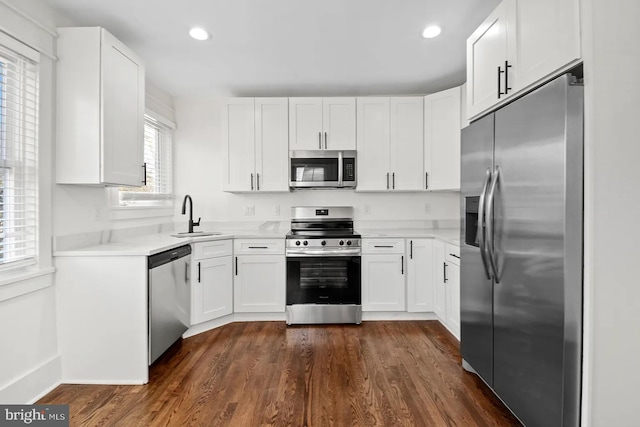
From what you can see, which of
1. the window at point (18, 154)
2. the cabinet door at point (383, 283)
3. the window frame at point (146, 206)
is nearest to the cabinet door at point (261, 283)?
the cabinet door at point (383, 283)

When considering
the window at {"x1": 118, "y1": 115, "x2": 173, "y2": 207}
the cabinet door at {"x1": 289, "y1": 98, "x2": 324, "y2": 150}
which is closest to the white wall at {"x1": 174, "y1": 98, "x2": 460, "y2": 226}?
the window at {"x1": 118, "y1": 115, "x2": 173, "y2": 207}

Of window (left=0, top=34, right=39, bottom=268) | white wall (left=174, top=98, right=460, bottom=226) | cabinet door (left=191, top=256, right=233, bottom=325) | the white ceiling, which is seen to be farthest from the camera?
white wall (left=174, top=98, right=460, bottom=226)

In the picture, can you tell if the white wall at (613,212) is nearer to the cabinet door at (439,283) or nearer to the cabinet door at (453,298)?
the cabinet door at (453,298)

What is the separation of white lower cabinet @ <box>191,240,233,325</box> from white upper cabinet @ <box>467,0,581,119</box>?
2.48 metres

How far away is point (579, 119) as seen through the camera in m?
1.34

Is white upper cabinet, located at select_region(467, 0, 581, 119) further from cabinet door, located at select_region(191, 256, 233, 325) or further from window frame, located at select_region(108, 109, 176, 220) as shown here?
window frame, located at select_region(108, 109, 176, 220)

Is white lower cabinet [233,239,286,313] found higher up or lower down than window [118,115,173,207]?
lower down

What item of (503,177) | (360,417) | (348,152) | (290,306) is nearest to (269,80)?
(348,152)

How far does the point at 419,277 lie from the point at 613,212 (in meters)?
2.24

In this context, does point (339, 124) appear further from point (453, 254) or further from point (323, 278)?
point (453, 254)

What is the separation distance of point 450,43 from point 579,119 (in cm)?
175

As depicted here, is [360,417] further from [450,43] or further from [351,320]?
[450,43]

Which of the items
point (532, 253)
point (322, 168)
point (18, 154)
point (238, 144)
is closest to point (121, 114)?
point (18, 154)

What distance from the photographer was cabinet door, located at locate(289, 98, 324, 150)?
3715mm
